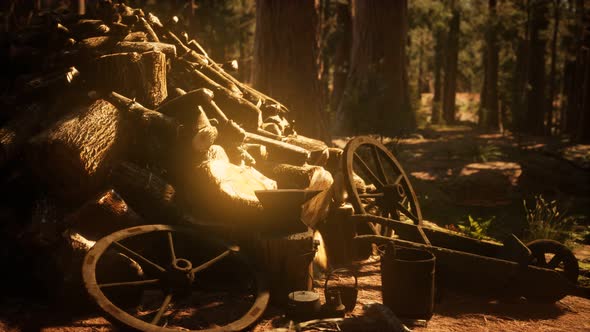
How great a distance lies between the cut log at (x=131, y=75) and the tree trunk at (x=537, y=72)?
1858 centimetres

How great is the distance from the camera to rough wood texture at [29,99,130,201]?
4547mm

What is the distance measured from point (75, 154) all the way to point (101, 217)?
1.98ft

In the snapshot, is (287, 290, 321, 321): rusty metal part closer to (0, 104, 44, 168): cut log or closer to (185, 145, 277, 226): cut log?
(185, 145, 277, 226): cut log

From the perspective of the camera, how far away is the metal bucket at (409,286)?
14.6ft

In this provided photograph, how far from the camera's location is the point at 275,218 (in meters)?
4.77

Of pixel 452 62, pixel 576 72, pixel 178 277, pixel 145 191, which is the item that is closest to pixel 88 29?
pixel 145 191

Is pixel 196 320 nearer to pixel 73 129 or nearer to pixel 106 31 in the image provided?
pixel 73 129

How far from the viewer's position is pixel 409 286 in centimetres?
446

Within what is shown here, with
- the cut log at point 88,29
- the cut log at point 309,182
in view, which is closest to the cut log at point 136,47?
the cut log at point 88,29

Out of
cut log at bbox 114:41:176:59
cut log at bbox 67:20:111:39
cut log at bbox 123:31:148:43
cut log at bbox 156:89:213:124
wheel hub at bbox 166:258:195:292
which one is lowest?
wheel hub at bbox 166:258:195:292

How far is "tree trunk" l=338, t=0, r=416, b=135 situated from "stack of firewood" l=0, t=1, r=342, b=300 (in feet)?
25.7

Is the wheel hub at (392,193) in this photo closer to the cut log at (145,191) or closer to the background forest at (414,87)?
the background forest at (414,87)

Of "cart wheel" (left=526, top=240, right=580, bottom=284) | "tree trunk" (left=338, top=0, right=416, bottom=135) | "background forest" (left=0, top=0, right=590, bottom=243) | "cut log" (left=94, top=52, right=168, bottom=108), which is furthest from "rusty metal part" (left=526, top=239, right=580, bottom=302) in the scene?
"tree trunk" (left=338, top=0, right=416, bottom=135)

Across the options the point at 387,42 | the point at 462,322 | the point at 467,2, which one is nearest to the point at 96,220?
the point at 462,322
